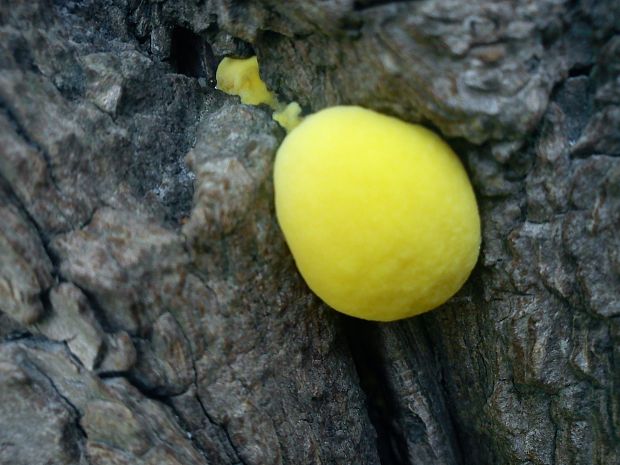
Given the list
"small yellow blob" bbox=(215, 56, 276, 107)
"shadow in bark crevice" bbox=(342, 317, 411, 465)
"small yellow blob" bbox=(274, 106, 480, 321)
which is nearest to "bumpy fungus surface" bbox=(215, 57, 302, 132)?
"small yellow blob" bbox=(215, 56, 276, 107)

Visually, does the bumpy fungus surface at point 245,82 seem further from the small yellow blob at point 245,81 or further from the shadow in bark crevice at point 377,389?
the shadow in bark crevice at point 377,389

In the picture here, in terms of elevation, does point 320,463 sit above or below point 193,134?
below

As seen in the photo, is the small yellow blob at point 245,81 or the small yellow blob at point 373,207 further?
the small yellow blob at point 245,81

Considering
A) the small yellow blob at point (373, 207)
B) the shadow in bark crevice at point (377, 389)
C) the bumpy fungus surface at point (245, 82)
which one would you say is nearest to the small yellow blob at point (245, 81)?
the bumpy fungus surface at point (245, 82)

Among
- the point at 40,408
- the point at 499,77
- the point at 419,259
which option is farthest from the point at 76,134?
the point at 499,77

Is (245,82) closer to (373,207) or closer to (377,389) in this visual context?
(373,207)

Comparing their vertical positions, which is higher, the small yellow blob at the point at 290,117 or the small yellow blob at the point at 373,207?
the small yellow blob at the point at 290,117

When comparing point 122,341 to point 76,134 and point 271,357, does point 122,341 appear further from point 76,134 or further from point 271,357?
point 76,134
